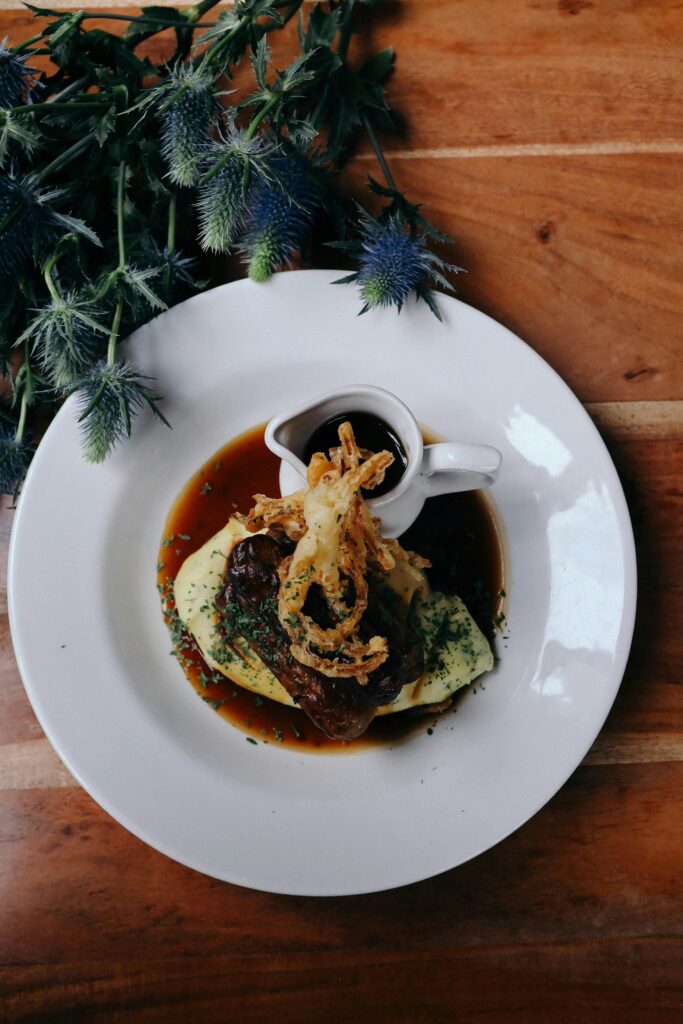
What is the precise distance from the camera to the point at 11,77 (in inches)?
75.4

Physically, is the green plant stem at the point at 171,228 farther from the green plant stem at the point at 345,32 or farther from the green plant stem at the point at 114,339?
the green plant stem at the point at 345,32

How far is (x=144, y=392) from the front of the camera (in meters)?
2.14

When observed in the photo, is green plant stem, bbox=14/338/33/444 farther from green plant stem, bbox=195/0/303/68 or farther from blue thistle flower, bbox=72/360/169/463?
green plant stem, bbox=195/0/303/68

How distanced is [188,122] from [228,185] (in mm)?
192

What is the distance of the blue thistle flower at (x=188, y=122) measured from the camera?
6.46 ft

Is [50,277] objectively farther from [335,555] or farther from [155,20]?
[335,555]

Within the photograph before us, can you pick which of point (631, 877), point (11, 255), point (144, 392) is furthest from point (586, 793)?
point (11, 255)

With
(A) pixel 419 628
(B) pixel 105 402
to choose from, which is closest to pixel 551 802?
(A) pixel 419 628

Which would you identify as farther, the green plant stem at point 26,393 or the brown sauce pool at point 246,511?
the brown sauce pool at point 246,511

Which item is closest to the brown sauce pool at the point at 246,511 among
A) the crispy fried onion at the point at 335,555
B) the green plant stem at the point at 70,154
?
the crispy fried onion at the point at 335,555

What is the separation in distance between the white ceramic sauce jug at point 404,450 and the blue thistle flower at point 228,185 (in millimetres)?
492

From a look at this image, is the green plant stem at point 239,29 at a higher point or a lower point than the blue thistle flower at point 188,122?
higher

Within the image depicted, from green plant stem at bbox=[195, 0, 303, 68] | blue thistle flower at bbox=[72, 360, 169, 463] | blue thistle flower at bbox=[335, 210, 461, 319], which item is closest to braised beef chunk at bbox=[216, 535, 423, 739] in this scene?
blue thistle flower at bbox=[72, 360, 169, 463]

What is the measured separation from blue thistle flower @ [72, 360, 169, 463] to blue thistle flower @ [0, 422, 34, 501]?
0.74ft
